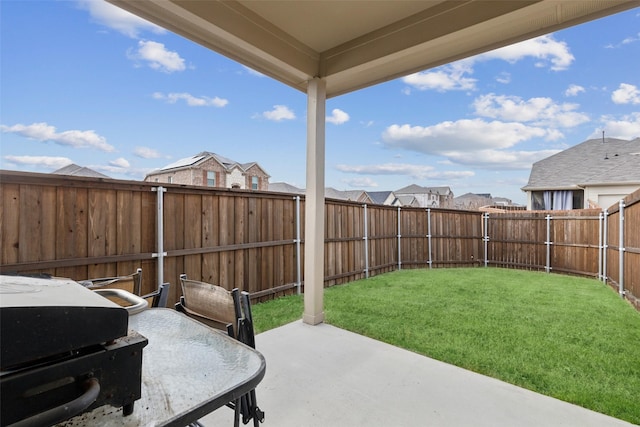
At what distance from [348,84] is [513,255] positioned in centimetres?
739

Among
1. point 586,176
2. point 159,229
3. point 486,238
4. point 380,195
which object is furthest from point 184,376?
point 380,195

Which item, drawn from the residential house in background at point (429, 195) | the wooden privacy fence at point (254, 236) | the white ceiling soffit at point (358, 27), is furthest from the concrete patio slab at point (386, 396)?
the residential house in background at point (429, 195)

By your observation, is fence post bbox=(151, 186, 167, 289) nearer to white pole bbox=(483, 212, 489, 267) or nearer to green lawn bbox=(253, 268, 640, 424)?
green lawn bbox=(253, 268, 640, 424)

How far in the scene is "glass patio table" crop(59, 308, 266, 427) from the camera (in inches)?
27.1

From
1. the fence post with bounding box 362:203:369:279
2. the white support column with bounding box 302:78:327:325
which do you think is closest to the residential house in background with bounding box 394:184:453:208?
the fence post with bounding box 362:203:369:279

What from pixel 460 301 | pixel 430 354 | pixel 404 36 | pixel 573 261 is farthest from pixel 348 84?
pixel 573 261

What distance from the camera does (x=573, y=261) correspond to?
718 cm

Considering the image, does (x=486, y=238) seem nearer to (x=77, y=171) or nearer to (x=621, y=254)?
(x=621, y=254)

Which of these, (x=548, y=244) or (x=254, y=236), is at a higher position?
(x=254, y=236)

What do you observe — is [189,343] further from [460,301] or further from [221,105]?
[221,105]

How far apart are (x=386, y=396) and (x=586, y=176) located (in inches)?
496

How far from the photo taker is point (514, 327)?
140 inches

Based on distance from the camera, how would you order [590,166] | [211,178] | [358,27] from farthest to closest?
[590,166] < [211,178] < [358,27]

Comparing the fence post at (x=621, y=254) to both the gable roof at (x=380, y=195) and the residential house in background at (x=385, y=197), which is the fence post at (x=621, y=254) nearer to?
the gable roof at (x=380, y=195)
